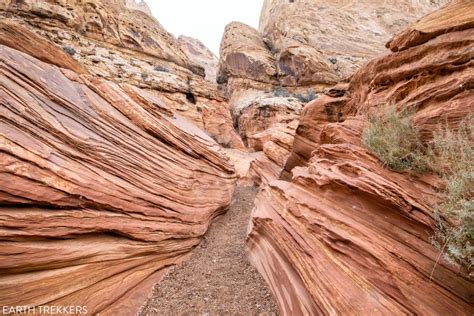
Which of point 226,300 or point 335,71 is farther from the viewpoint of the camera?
point 335,71

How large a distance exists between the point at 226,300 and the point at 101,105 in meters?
5.53

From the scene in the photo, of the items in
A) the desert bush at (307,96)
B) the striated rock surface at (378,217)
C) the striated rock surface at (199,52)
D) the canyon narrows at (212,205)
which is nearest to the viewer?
the striated rock surface at (378,217)

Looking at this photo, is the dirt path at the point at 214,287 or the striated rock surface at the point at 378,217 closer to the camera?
the striated rock surface at the point at 378,217

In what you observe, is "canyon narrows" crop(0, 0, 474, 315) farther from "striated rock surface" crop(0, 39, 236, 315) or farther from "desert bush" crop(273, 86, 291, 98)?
"desert bush" crop(273, 86, 291, 98)

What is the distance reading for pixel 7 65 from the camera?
4.47 meters

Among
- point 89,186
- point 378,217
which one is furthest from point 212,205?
point 378,217

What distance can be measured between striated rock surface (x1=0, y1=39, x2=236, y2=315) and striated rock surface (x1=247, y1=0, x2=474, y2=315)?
252 centimetres

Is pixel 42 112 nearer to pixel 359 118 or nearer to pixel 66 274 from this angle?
pixel 66 274

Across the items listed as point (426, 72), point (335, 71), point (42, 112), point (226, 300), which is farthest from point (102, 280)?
point (335, 71)

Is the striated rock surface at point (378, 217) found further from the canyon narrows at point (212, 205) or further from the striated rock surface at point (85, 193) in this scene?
the striated rock surface at point (85, 193)

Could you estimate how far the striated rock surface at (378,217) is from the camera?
291cm

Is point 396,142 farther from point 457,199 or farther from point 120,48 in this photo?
point 120,48

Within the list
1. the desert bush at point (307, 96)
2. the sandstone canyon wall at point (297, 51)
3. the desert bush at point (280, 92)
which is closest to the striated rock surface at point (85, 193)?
the sandstone canyon wall at point (297, 51)

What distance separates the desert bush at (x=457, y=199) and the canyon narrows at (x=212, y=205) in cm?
7
